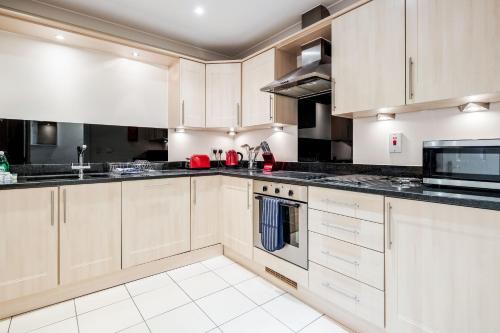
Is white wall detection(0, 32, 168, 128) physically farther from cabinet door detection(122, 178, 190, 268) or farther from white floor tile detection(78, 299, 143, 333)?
white floor tile detection(78, 299, 143, 333)

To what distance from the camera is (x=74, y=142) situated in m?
2.46

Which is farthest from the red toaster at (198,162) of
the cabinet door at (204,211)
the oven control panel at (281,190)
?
the oven control panel at (281,190)

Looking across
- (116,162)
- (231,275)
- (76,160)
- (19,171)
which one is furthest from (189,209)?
(19,171)

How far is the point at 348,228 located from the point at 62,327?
6.34 ft

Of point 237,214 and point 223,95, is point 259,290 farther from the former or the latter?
point 223,95

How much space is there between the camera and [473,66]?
53.3 inches

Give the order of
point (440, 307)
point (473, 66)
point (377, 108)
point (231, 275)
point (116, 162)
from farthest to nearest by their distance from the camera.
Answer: point (116, 162), point (231, 275), point (377, 108), point (473, 66), point (440, 307)

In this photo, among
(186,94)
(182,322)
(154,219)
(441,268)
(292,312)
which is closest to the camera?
(441,268)

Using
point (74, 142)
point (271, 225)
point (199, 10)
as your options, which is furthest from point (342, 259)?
point (74, 142)

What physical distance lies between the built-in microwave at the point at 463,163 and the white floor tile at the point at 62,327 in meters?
2.37

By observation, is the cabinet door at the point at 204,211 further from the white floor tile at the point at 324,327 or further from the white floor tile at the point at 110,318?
the white floor tile at the point at 324,327

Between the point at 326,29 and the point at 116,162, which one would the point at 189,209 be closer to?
the point at 116,162

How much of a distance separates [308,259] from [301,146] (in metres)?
1.26

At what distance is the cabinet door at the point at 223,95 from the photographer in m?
2.97
